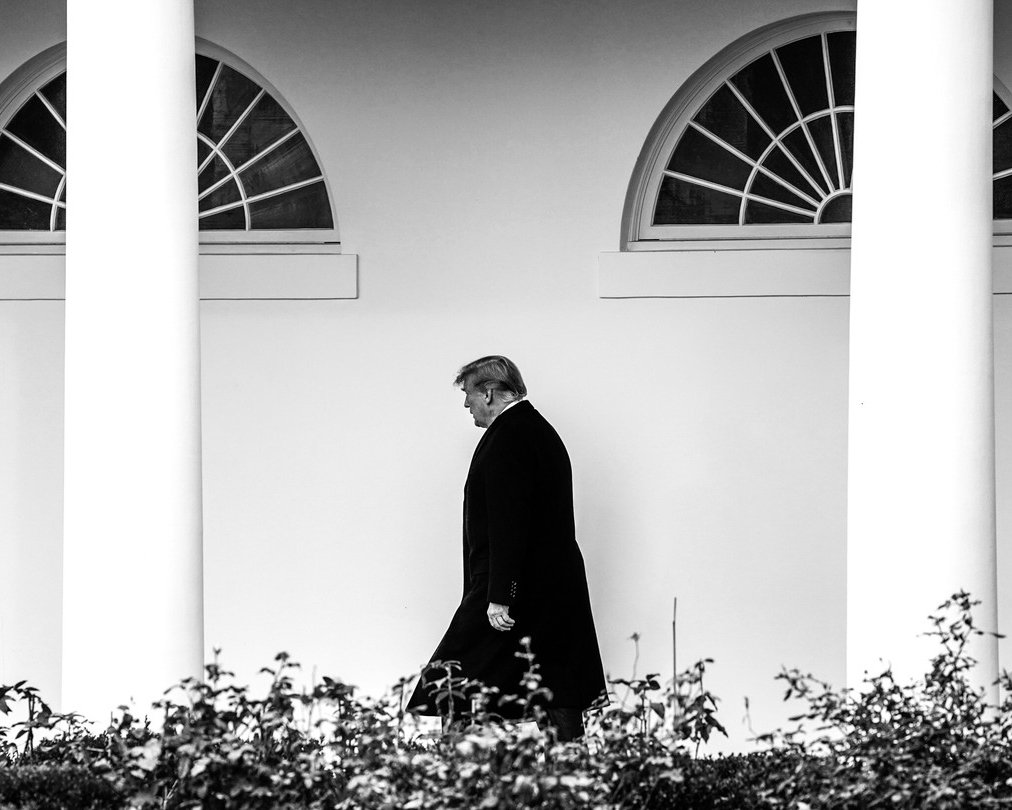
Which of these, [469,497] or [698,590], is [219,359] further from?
[698,590]

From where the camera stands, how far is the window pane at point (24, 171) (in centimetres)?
688

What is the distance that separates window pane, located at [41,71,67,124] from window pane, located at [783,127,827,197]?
3.81 m

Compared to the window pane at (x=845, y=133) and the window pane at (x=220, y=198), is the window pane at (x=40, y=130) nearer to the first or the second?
the window pane at (x=220, y=198)

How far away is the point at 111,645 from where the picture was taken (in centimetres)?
425

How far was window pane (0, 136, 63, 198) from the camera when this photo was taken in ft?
22.6

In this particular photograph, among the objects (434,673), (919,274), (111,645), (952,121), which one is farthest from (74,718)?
(952,121)

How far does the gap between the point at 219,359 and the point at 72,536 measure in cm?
249

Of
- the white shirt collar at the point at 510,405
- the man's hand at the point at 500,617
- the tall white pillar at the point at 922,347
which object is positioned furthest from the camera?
the white shirt collar at the point at 510,405

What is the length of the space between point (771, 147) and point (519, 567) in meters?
2.78

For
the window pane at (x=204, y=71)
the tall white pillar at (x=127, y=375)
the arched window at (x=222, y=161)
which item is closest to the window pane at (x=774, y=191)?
the arched window at (x=222, y=161)

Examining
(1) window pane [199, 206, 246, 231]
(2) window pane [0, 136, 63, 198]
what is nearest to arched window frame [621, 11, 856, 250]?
(1) window pane [199, 206, 246, 231]

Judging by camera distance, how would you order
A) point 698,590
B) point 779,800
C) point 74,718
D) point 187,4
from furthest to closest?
point 698,590
point 187,4
point 74,718
point 779,800

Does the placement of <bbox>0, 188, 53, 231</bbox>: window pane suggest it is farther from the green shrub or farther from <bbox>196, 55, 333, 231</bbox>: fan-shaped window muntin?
the green shrub

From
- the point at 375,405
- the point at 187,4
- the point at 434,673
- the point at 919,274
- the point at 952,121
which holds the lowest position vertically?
the point at 434,673
